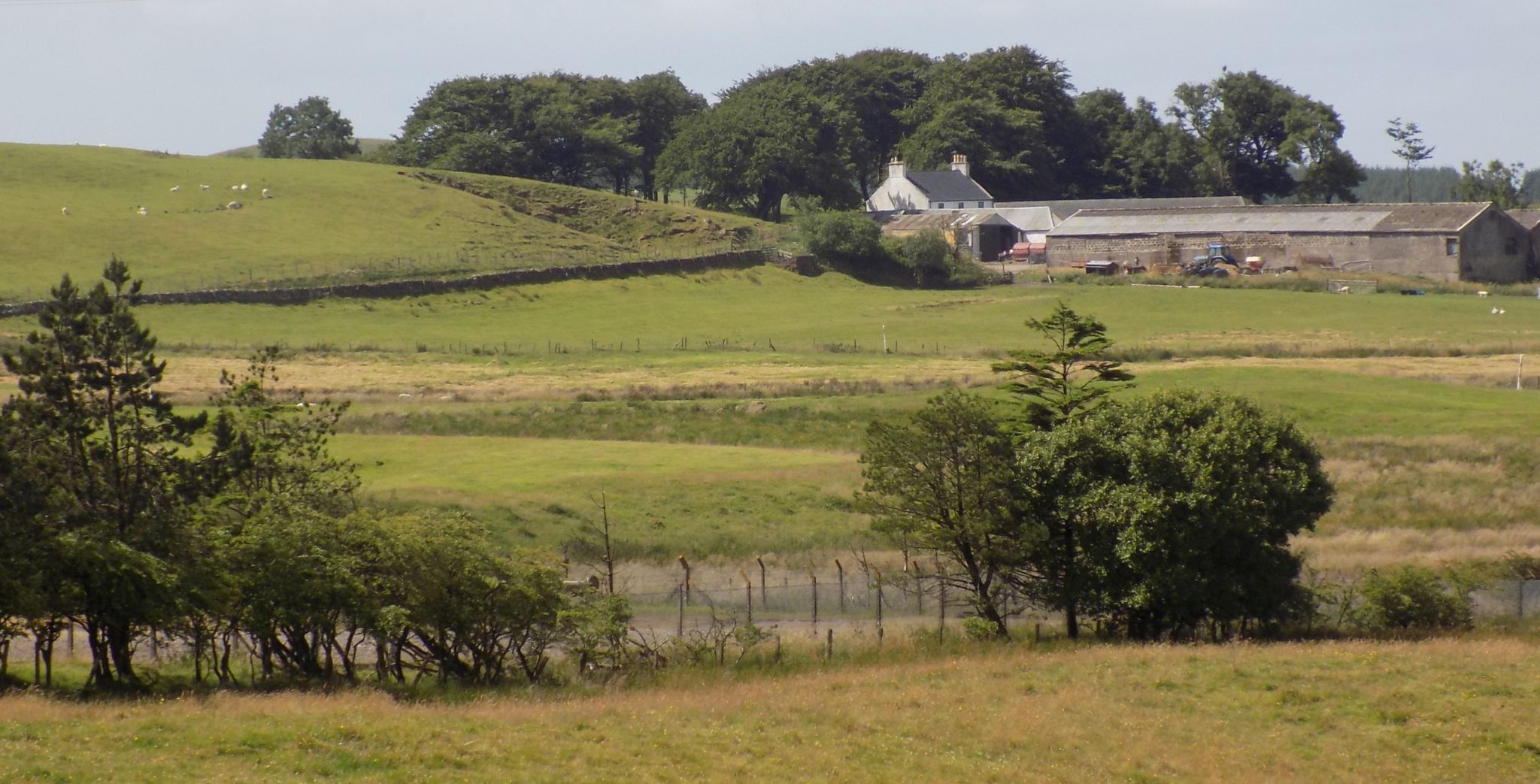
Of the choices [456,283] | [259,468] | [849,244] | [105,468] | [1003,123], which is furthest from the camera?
[1003,123]

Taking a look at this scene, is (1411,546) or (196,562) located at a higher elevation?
(196,562)

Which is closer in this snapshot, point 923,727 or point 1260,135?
point 923,727

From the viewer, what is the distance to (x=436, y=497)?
1468 inches

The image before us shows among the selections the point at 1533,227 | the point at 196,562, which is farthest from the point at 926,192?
the point at 196,562

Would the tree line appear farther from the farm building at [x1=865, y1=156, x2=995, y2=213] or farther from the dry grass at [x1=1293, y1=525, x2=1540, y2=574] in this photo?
the dry grass at [x1=1293, y1=525, x2=1540, y2=574]

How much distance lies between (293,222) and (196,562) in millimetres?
82437

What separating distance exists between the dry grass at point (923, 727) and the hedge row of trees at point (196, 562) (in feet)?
6.85

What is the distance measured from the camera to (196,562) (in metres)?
24.0

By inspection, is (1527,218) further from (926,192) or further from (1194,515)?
(1194,515)

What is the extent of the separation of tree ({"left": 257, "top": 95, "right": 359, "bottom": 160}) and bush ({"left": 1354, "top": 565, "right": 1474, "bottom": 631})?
13455cm

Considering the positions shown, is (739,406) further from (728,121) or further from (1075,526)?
(728,121)

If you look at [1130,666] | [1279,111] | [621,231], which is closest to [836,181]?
[621,231]

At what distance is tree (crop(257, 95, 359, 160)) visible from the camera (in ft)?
497

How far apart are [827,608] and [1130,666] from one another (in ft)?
26.3
